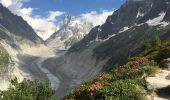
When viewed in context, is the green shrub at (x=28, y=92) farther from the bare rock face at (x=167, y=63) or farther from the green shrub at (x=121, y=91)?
the bare rock face at (x=167, y=63)

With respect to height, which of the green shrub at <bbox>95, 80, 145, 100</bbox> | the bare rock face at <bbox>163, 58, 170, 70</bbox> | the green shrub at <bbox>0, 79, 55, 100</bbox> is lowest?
the green shrub at <bbox>95, 80, 145, 100</bbox>

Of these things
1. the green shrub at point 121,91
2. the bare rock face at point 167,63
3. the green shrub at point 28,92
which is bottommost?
the green shrub at point 121,91

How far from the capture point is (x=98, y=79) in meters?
36.8

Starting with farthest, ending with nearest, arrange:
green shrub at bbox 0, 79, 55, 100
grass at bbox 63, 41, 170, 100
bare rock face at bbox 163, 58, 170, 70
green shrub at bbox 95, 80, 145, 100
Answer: green shrub at bbox 0, 79, 55, 100
bare rock face at bbox 163, 58, 170, 70
grass at bbox 63, 41, 170, 100
green shrub at bbox 95, 80, 145, 100

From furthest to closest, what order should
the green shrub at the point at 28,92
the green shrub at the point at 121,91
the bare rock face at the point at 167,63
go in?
the green shrub at the point at 28,92 → the bare rock face at the point at 167,63 → the green shrub at the point at 121,91

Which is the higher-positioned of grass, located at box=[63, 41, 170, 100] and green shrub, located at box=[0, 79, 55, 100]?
green shrub, located at box=[0, 79, 55, 100]

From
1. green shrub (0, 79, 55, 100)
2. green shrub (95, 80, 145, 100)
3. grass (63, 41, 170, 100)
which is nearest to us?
green shrub (95, 80, 145, 100)

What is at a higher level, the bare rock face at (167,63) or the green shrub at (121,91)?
the bare rock face at (167,63)

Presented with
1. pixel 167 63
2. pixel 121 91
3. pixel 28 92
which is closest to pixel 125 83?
pixel 121 91

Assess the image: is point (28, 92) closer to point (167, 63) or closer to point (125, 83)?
point (167, 63)

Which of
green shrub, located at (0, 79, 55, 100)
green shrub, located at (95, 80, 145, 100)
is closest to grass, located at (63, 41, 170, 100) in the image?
green shrub, located at (95, 80, 145, 100)

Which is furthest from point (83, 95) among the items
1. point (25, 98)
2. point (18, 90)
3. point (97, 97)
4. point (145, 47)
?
point (145, 47)

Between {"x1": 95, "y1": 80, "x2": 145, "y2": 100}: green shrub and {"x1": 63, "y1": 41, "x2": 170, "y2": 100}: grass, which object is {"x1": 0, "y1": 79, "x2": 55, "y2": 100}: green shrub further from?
{"x1": 95, "y1": 80, "x2": 145, "y2": 100}: green shrub

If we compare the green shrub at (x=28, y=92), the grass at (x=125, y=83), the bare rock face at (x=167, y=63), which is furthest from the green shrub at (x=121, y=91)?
the green shrub at (x=28, y=92)
